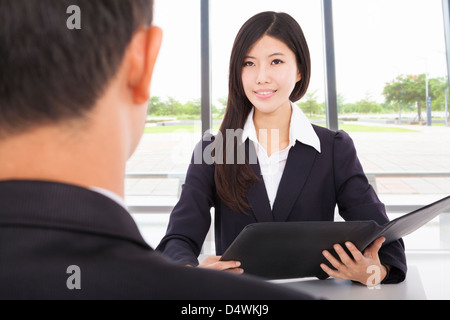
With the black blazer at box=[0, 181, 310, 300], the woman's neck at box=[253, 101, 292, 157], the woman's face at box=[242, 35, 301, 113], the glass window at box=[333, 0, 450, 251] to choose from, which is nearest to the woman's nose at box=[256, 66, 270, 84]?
the woman's face at box=[242, 35, 301, 113]

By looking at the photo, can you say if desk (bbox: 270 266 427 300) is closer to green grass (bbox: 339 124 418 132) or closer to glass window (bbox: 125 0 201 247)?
glass window (bbox: 125 0 201 247)

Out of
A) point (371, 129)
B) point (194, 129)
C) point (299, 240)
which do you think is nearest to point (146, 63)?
point (299, 240)

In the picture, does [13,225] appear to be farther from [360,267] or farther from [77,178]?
[360,267]

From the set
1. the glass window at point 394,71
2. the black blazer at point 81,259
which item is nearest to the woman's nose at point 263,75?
the black blazer at point 81,259

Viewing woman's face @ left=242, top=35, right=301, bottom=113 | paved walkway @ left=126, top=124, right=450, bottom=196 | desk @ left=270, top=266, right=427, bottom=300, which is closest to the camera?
desk @ left=270, top=266, right=427, bottom=300

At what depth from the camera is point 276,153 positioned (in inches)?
71.9

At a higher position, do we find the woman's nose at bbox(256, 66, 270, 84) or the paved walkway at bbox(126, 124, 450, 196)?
the woman's nose at bbox(256, 66, 270, 84)

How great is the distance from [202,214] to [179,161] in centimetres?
358

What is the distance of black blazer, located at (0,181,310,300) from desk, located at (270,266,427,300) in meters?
0.86

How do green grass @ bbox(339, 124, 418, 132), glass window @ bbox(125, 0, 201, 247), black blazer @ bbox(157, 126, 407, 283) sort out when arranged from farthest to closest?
1. green grass @ bbox(339, 124, 418, 132)
2. glass window @ bbox(125, 0, 201, 247)
3. black blazer @ bbox(157, 126, 407, 283)

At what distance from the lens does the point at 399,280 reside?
1.43 m

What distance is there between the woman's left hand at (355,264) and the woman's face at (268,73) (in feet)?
2.31

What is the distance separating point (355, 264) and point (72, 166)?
1.09 m

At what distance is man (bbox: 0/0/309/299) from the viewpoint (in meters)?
0.36
